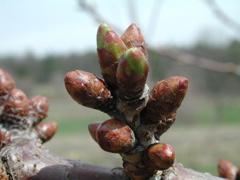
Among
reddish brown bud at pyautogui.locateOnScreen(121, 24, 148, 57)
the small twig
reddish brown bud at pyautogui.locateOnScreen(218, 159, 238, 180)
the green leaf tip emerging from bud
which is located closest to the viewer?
the green leaf tip emerging from bud

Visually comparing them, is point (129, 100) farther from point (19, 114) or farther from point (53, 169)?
point (19, 114)

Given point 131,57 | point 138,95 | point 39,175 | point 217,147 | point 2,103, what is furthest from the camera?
point 217,147

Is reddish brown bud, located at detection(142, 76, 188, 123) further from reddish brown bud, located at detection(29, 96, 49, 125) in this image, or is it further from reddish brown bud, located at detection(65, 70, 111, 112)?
reddish brown bud, located at detection(29, 96, 49, 125)

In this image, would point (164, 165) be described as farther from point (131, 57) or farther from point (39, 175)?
point (39, 175)

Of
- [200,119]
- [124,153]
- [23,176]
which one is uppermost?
[124,153]

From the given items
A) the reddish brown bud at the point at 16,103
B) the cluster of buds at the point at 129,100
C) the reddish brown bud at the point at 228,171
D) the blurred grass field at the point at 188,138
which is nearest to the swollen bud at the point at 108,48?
the cluster of buds at the point at 129,100

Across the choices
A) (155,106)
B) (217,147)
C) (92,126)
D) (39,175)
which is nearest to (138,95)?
(155,106)

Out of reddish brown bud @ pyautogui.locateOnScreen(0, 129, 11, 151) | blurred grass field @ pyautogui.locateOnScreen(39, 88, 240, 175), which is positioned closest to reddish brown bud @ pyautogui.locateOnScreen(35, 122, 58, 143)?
reddish brown bud @ pyautogui.locateOnScreen(0, 129, 11, 151)

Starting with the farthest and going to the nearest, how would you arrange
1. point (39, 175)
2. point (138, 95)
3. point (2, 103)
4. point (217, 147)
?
point (217, 147)
point (2, 103)
point (39, 175)
point (138, 95)
